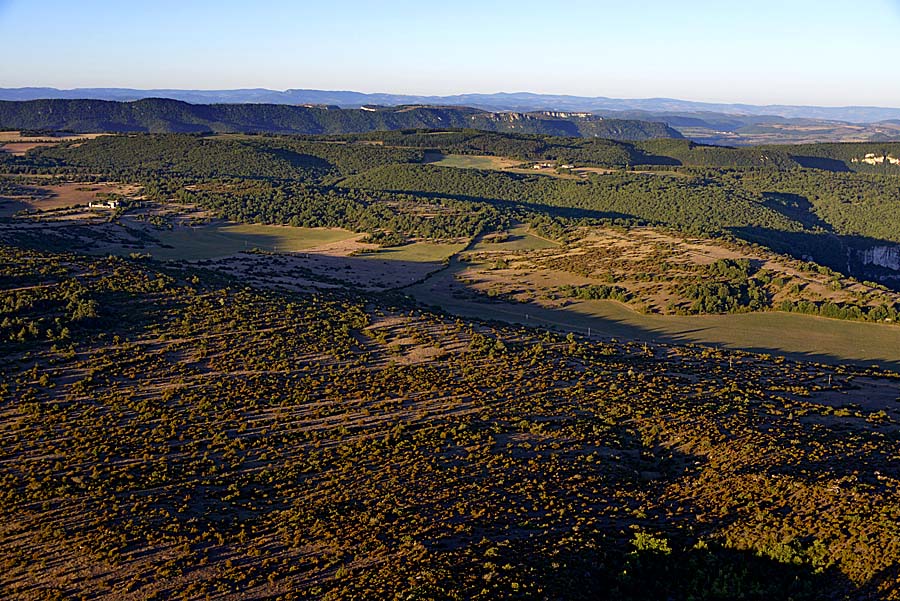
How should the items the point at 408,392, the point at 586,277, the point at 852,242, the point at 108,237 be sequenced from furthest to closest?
the point at 852,242
the point at 108,237
the point at 586,277
the point at 408,392

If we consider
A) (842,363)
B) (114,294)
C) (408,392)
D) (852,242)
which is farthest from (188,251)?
(852,242)

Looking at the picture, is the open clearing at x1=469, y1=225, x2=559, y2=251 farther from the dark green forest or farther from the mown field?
the mown field

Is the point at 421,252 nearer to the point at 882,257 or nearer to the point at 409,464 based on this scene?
the point at 882,257

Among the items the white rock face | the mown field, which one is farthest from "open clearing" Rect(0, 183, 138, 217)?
the white rock face

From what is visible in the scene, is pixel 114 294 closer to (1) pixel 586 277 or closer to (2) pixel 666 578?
(2) pixel 666 578

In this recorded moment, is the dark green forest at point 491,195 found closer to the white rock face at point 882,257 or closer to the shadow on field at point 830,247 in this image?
the shadow on field at point 830,247

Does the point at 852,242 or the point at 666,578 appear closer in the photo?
the point at 666,578
